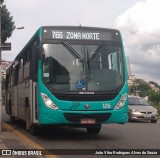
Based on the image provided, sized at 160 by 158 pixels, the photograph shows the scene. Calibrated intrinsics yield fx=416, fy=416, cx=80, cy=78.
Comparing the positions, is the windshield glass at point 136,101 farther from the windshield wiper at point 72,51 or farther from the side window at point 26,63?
the windshield wiper at point 72,51

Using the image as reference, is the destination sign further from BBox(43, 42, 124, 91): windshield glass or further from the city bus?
BBox(43, 42, 124, 91): windshield glass

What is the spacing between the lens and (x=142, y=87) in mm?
145500

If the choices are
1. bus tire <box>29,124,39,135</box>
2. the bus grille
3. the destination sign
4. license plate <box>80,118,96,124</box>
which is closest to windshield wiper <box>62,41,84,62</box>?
the destination sign

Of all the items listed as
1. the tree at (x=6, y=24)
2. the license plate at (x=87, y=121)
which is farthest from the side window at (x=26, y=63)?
the tree at (x=6, y=24)

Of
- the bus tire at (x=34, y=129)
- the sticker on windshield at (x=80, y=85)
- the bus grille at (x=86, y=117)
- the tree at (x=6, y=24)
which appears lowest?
the bus tire at (x=34, y=129)

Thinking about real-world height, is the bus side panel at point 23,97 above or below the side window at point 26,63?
below

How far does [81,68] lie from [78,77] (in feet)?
0.94

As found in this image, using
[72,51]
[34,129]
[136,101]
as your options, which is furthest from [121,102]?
[136,101]

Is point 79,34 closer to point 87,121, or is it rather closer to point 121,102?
point 121,102

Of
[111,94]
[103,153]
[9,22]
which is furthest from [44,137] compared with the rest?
[9,22]

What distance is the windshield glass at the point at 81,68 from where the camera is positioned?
37.2ft

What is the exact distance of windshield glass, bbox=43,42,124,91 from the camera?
37.2 feet

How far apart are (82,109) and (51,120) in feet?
2.92

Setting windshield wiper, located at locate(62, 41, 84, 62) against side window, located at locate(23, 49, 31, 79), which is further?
side window, located at locate(23, 49, 31, 79)
